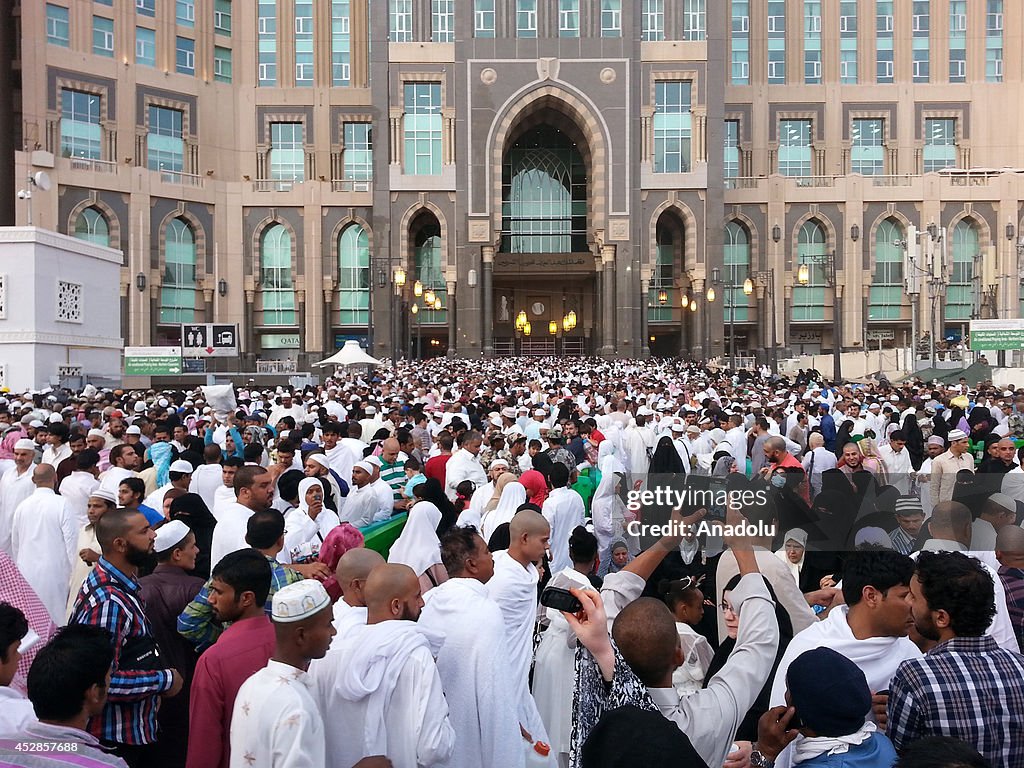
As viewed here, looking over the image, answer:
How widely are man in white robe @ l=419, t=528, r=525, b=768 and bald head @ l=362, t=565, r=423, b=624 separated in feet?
1.06

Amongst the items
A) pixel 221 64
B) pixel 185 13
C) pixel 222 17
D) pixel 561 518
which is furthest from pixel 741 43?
pixel 561 518

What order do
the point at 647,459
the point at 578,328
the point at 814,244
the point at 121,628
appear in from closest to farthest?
the point at 121,628, the point at 647,459, the point at 814,244, the point at 578,328

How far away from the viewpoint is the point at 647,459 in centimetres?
1351

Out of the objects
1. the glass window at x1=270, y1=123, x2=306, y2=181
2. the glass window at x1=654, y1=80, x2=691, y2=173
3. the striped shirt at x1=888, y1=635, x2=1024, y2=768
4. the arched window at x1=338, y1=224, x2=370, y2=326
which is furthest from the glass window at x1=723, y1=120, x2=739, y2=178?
the striped shirt at x1=888, y1=635, x2=1024, y2=768

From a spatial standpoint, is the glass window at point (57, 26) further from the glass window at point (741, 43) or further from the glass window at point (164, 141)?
the glass window at point (741, 43)

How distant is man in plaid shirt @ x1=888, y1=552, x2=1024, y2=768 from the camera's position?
320 cm

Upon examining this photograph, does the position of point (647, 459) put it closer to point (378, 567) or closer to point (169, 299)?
point (378, 567)

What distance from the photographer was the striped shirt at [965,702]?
3191mm

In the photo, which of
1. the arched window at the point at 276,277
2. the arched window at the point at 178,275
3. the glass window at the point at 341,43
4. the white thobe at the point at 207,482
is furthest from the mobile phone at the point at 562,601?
the glass window at the point at 341,43

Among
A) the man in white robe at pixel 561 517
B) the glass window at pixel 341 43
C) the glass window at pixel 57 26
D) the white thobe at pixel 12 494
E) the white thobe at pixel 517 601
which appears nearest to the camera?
the white thobe at pixel 517 601

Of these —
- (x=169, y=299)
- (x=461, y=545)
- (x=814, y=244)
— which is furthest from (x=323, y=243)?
(x=461, y=545)

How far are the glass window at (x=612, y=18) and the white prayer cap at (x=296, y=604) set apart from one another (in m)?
49.2

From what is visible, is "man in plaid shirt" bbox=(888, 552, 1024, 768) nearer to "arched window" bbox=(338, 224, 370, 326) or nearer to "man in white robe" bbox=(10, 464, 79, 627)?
"man in white robe" bbox=(10, 464, 79, 627)

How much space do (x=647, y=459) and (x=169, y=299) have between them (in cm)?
4141
